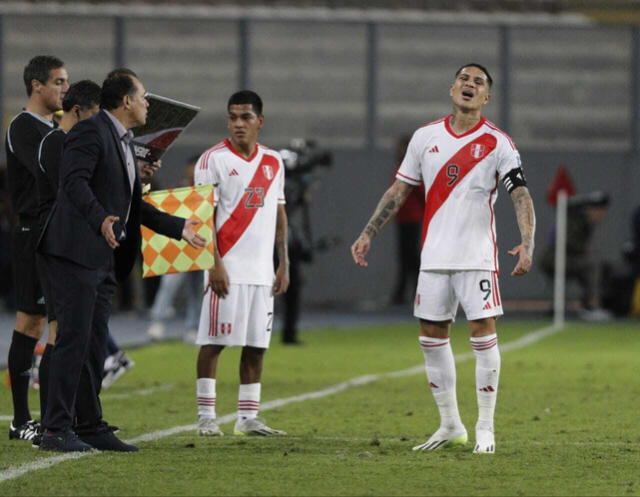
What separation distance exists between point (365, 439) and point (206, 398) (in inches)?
42.1

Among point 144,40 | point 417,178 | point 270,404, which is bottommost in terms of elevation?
point 270,404

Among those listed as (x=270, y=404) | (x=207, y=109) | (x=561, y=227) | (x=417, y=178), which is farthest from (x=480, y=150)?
(x=207, y=109)

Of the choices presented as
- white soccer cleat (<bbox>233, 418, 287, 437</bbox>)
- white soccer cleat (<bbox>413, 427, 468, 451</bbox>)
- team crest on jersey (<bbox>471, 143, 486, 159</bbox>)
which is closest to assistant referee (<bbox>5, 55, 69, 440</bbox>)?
white soccer cleat (<bbox>233, 418, 287, 437</bbox>)

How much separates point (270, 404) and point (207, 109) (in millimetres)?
17290

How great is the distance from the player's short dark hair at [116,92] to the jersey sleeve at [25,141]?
82 centimetres

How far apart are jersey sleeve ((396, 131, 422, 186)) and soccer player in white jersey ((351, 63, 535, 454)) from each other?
0.06 m

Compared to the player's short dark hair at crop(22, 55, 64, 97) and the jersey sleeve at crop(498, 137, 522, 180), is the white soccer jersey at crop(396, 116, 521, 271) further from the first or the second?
the player's short dark hair at crop(22, 55, 64, 97)

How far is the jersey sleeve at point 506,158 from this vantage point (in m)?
9.22

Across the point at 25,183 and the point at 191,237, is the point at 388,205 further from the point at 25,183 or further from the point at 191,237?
the point at 25,183

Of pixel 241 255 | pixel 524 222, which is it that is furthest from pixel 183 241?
pixel 524 222

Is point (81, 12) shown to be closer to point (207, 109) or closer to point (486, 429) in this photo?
point (207, 109)

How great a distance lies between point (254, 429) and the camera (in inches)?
399

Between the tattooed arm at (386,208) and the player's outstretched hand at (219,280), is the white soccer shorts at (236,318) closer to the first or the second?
the player's outstretched hand at (219,280)

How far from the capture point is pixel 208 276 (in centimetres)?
1046
